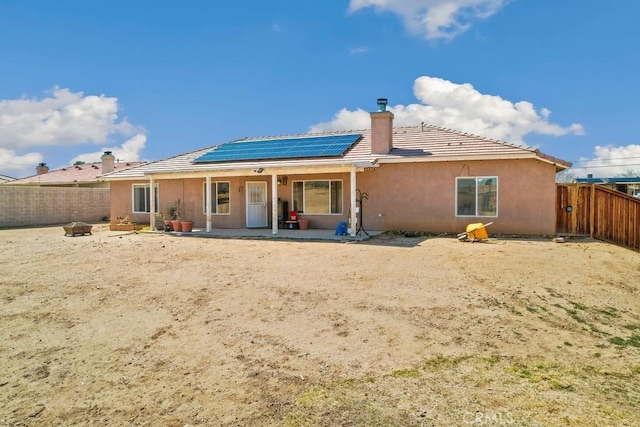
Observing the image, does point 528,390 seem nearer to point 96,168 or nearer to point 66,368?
point 66,368

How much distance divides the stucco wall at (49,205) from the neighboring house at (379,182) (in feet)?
26.7

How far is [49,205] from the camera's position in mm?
23141

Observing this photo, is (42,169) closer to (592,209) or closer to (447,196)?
(447,196)

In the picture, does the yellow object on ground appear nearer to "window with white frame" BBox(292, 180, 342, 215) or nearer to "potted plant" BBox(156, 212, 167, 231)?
"window with white frame" BBox(292, 180, 342, 215)

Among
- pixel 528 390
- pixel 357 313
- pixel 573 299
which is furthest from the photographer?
pixel 573 299

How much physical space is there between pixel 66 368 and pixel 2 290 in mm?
4227

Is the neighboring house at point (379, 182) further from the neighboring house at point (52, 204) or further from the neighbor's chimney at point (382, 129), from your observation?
the neighboring house at point (52, 204)

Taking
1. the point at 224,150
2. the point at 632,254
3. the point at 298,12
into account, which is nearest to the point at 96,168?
the point at 224,150

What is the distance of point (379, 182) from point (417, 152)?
171 centimetres

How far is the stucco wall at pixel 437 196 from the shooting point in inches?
517

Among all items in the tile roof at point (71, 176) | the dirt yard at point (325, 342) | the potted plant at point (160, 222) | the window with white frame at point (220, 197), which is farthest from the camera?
the tile roof at point (71, 176)

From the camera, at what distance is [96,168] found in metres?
35.5

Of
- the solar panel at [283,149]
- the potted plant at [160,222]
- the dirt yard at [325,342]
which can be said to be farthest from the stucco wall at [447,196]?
the potted plant at [160,222]

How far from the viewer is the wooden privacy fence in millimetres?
12117
